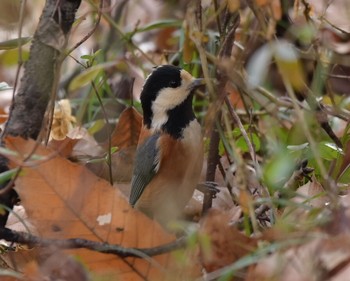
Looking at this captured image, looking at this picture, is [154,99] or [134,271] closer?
[134,271]

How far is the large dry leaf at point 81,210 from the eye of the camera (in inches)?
93.4

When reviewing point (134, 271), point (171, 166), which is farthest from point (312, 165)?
point (134, 271)

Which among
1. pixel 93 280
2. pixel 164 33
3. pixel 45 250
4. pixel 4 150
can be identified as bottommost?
pixel 164 33

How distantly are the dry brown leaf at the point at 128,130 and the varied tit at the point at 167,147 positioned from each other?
184 mm

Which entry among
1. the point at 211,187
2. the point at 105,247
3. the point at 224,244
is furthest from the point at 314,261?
the point at 211,187

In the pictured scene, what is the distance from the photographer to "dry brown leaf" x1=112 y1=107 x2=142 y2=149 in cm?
367

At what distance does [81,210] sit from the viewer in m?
2.39

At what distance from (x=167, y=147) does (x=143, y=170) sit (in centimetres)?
13

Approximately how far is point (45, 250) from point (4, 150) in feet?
1.48

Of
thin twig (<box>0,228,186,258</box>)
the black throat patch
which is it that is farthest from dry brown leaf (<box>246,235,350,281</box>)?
the black throat patch

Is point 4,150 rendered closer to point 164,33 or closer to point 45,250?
point 45,250

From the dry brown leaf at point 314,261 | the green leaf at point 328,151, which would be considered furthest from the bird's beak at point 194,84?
the dry brown leaf at point 314,261

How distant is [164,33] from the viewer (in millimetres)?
5754

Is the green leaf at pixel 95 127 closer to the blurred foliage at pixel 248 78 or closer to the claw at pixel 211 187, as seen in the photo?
the blurred foliage at pixel 248 78
